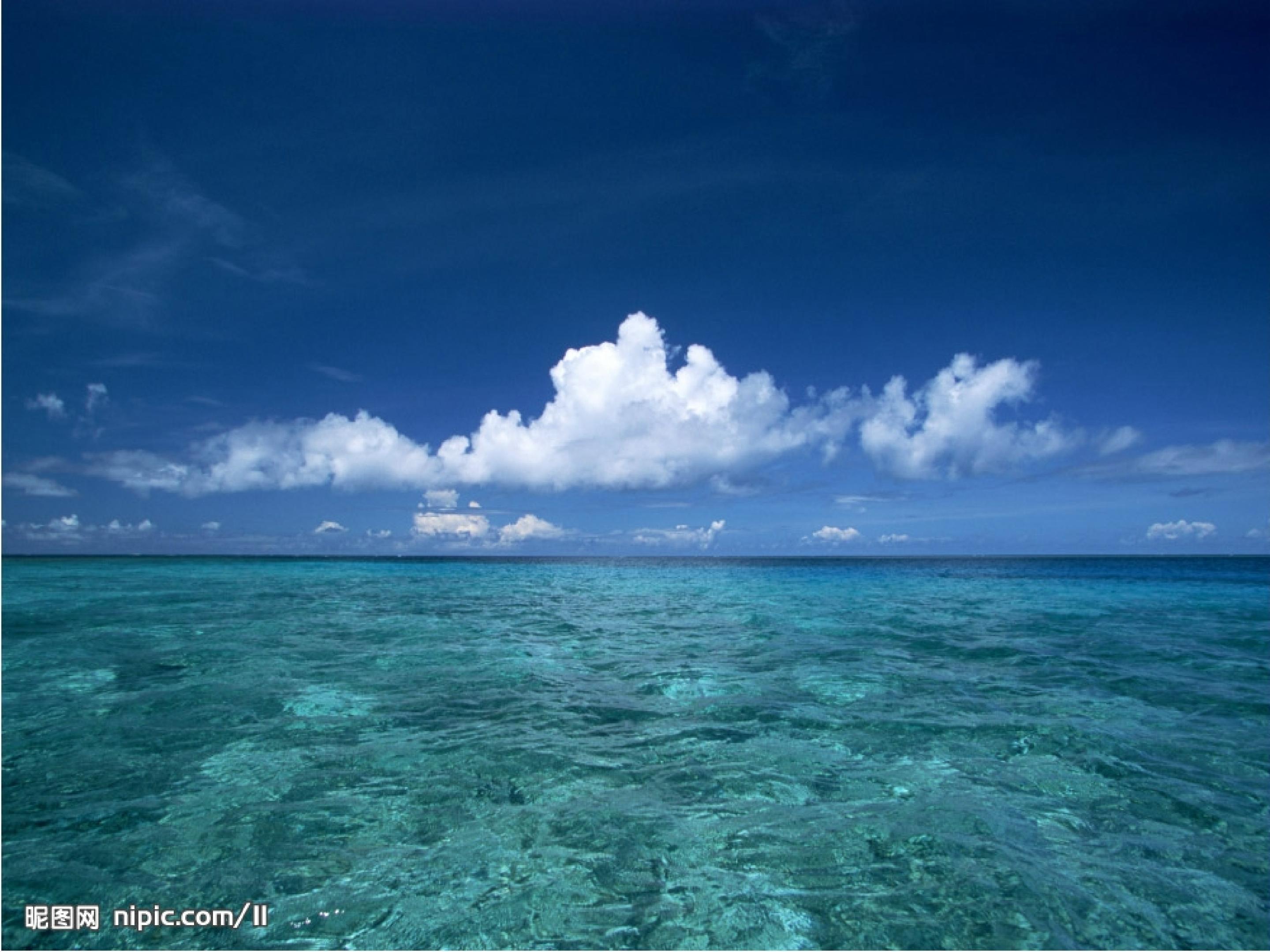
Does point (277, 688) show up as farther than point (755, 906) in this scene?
Yes

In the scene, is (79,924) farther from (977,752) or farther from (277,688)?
(977,752)

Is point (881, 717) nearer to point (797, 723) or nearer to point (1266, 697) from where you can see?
point (797, 723)

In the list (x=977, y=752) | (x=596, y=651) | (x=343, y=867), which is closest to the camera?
(x=343, y=867)

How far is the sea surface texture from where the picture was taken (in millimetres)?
4820

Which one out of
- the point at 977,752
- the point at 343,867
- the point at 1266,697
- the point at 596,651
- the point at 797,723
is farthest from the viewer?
the point at 596,651

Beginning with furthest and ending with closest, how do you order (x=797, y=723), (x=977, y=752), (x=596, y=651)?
1. (x=596, y=651)
2. (x=797, y=723)
3. (x=977, y=752)

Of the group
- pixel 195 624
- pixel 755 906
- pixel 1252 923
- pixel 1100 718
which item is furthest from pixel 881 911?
pixel 195 624

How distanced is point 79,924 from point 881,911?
7.04 metres

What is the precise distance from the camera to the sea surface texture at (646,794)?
4.82m

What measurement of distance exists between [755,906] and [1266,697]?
533 inches

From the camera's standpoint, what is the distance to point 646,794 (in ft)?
22.8

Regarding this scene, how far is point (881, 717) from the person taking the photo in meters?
9.92

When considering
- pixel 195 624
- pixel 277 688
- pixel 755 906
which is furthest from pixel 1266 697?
pixel 195 624

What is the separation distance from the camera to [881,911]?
4.85 meters
